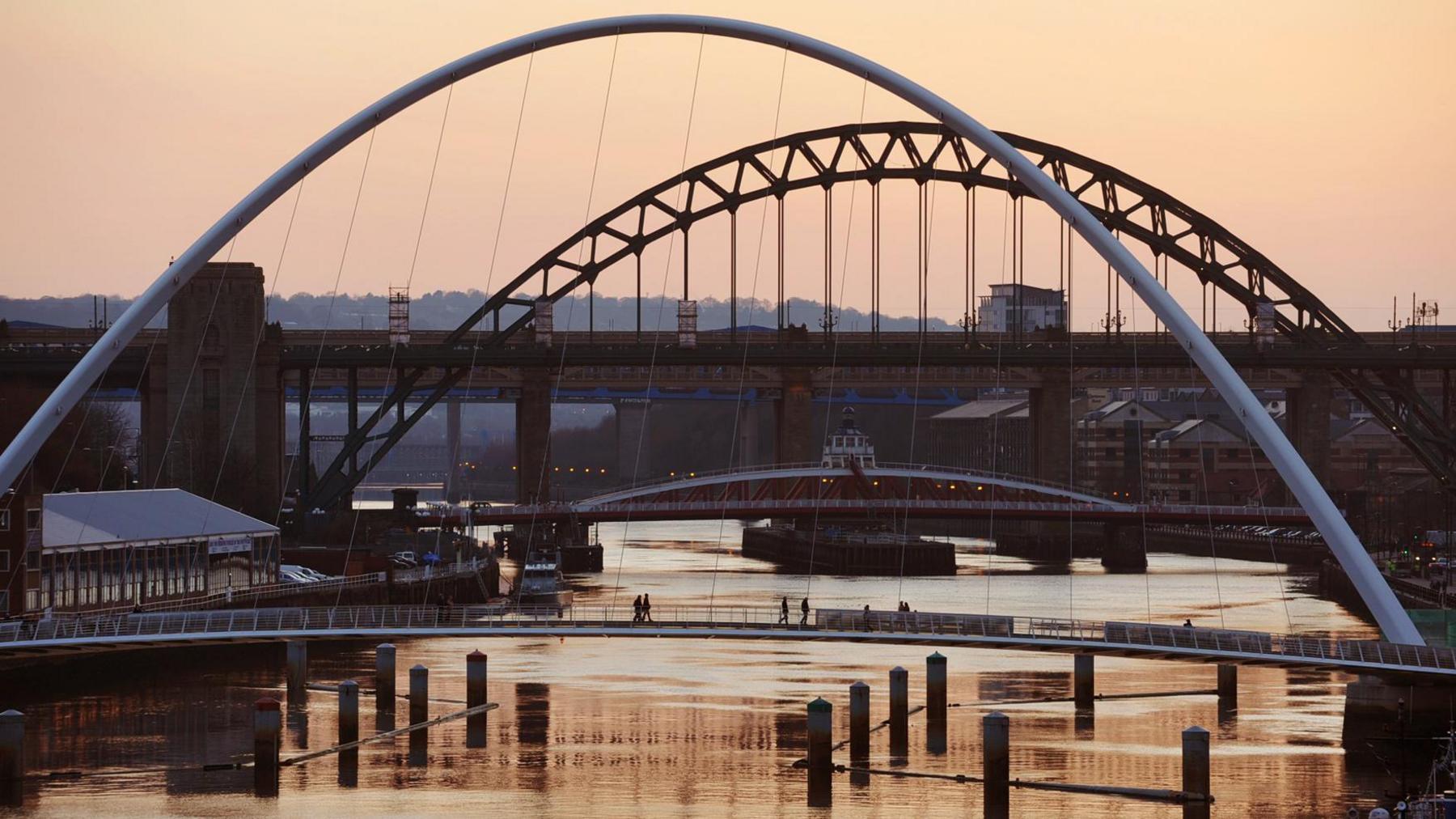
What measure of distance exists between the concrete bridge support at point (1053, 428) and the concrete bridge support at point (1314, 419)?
38.5ft

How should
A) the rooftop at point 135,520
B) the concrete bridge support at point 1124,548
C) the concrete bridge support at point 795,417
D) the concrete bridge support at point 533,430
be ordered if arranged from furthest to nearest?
the concrete bridge support at point 795,417 → the concrete bridge support at point 533,430 → the concrete bridge support at point 1124,548 → the rooftop at point 135,520

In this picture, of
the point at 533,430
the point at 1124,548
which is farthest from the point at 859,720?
the point at 533,430

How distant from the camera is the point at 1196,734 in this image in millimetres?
41156

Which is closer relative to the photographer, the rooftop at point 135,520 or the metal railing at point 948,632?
the metal railing at point 948,632

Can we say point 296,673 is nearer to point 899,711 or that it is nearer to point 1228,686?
point 899,711

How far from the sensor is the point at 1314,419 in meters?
118

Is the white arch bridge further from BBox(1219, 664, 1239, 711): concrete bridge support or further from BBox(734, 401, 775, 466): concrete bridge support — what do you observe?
BBox(734, 401, 775, 466): concrete bridge support

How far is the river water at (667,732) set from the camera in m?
42.3

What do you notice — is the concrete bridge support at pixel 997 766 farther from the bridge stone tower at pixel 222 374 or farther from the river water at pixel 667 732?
the bridge stone tower at pixel 222 374

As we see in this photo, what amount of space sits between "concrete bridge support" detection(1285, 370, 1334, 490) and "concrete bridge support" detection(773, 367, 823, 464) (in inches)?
1003

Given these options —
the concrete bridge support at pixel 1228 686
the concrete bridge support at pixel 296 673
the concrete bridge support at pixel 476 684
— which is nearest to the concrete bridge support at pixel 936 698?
the concrete bridge support at pixel 1228 686

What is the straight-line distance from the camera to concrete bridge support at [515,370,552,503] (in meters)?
116

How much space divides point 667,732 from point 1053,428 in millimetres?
76269

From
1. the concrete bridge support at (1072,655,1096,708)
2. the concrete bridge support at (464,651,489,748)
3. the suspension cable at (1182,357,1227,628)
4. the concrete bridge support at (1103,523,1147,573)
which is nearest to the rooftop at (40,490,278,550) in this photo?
the concrete bridge support at (464,651,489,748)
